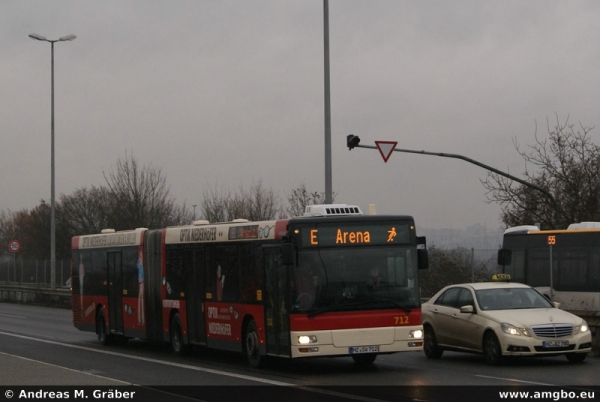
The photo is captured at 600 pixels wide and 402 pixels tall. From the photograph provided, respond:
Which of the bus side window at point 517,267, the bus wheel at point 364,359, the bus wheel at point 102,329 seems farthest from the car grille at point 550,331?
the bus wheel at point 102,329

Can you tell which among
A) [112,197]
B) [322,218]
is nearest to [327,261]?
[322,218]

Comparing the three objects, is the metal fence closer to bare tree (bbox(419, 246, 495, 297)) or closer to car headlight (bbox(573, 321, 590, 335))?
bare tree (bbox(419, 246, 495, 297))

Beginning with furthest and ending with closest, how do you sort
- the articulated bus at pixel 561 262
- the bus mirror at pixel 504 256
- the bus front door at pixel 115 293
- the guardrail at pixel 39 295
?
the guardrail at pixel 39 295 < the bus mirror at pixel 504 256 < the articulated bus at pixel 561 262 < the bus front door at pixel 115 293

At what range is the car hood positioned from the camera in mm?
17516

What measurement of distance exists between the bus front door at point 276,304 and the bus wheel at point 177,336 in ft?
14.6

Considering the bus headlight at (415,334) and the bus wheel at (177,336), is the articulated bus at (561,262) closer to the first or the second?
the bus headlight at (415,334)

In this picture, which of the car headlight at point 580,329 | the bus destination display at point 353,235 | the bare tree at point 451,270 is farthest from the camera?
the bare tree at point 451,270

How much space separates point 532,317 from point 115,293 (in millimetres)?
11214

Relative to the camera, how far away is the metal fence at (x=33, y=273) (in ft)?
190

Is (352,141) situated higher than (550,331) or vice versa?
(352,141)

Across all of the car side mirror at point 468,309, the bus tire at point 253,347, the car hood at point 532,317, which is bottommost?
the bus tire at point 253,347

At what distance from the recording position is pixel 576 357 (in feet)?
58.2

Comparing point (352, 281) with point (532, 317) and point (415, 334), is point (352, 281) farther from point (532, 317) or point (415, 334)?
point (532, 317)

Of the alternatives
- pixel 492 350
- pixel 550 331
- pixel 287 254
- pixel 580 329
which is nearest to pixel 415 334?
pixel 492 350
